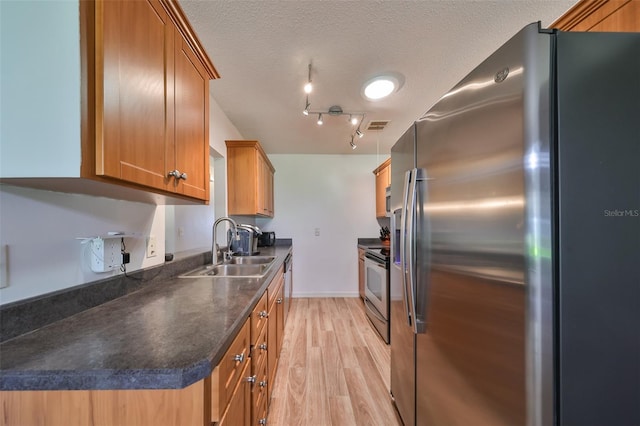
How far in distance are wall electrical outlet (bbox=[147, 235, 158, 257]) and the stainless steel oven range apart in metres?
1.98

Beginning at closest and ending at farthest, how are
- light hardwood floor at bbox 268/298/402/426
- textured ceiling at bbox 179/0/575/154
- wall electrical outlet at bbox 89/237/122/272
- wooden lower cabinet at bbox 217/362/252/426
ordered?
wooden lower cabinet at bbox 217/362/252/426
wall electrical outlet at bbox 89/237/122/272
textured ceiling at bbox 179/0/575/154
light hardwood floor at bbox 268/298/402/426

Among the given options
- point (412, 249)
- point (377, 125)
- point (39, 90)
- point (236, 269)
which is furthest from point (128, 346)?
point (377, 125)

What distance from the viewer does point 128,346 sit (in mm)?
677

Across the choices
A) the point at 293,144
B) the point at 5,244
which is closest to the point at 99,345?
the point at 5,244

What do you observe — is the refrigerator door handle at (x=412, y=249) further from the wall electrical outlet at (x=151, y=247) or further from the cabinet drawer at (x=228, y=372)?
the wall electrical outlet at (x=151, y=247)

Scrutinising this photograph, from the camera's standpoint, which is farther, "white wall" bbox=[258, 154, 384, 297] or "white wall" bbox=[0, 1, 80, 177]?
"white wall" bbox=[258, 154, 384, 297]

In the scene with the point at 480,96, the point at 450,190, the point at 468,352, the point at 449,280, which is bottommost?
the point at 468,352

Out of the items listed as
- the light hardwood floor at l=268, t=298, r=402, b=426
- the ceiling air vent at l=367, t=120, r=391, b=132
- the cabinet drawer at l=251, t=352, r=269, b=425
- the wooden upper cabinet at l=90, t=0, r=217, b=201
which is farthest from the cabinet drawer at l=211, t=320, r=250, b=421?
the ceiling air vent at l=367, t=120, r=391, b=132

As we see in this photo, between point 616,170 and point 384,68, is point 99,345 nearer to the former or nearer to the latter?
point 616,170

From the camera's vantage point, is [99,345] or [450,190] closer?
[99,345]

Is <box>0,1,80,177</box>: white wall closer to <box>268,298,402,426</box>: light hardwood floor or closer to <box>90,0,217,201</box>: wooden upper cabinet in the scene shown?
<box>90,0,217,201</box>: wooden upper cabinet

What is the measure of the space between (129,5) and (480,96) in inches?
47.1

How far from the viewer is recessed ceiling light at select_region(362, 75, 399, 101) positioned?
75.6 inches

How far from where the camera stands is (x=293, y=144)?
143 inches
